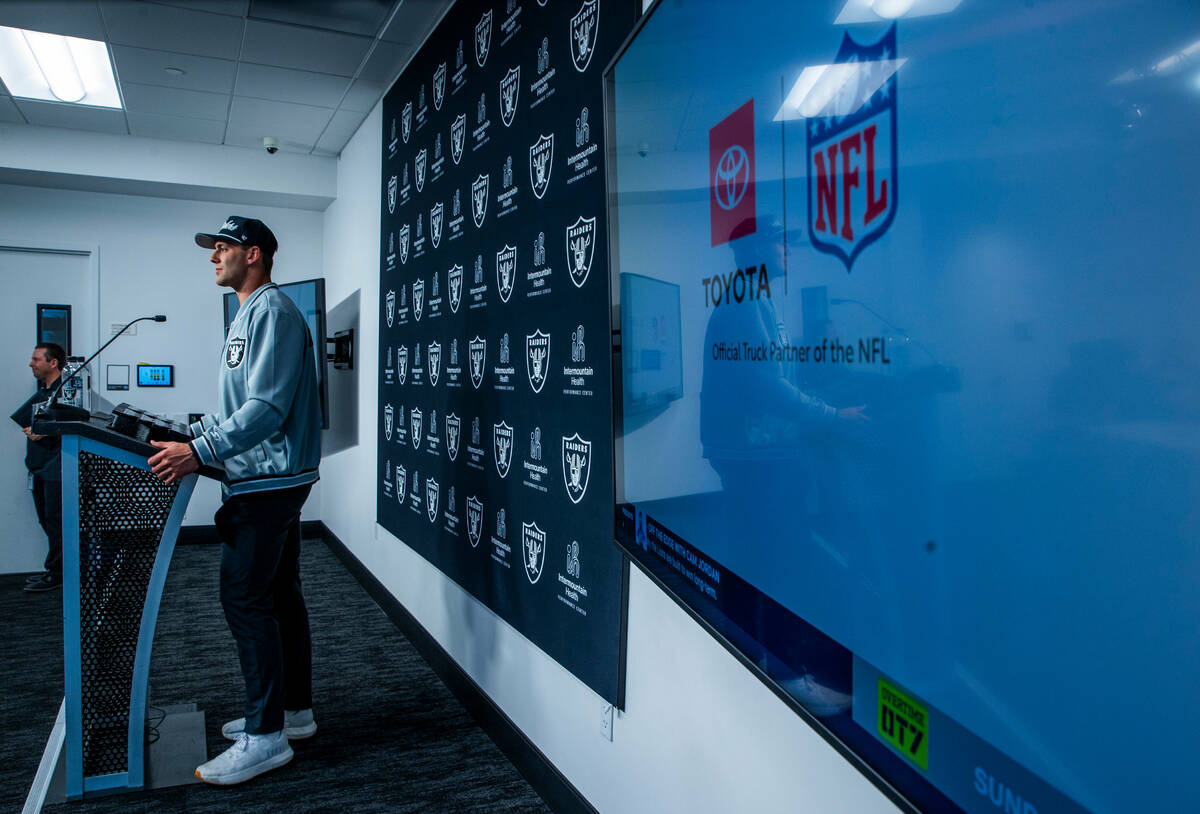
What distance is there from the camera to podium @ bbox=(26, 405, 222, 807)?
80.6 inches

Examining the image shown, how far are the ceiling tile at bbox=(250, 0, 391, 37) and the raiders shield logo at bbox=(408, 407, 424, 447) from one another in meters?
1.63

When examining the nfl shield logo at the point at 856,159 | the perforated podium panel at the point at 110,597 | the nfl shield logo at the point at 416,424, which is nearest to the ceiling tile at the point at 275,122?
the nfl shield logo at the point at 416,424

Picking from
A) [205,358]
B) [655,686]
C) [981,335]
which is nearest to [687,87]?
[981,335]

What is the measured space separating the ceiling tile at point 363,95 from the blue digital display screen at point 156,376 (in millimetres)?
2301

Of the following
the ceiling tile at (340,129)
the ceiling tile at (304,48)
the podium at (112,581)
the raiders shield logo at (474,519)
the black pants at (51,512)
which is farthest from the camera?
the ceiling tile at (340,129)

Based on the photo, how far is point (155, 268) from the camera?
5.36m

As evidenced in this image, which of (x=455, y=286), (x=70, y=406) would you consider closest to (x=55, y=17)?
(x=70, y=406)

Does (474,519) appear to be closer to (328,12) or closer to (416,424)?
(416,424)

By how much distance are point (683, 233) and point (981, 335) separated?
0.59 meters

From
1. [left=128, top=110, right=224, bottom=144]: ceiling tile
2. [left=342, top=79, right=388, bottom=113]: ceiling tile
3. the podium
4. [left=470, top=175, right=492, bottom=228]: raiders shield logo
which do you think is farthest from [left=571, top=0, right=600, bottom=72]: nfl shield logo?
[left=128, top=110, right=224, bottom=144]: ceiling tile

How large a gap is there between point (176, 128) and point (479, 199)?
10.3 ft

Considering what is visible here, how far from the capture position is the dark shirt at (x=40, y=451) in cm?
429

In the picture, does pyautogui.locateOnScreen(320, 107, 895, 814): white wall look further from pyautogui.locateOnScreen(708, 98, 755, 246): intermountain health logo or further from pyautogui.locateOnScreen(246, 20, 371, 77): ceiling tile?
pyautogui.locateOnScreen(246, 20, 371, 77): ceiling tile

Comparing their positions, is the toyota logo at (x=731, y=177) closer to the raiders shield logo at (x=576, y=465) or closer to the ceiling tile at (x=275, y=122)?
the raiders shield logo at (x=576, y=465)
